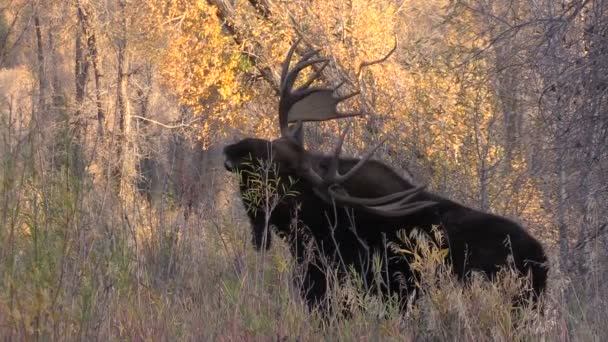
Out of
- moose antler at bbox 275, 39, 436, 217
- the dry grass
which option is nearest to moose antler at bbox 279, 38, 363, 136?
moose antler at bbox 275, 39, 436, 217

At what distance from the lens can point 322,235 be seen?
25.5ft

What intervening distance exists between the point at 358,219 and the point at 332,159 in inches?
22.5

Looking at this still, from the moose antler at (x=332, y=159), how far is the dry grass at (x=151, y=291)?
142 centimetres

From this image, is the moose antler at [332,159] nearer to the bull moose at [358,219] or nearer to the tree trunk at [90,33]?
the bull moose at [358,219]

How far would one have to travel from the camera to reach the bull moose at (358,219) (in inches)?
278

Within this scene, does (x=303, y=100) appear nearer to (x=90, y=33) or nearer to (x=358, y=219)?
(x=358, y=219)

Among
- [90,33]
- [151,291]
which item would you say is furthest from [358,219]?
[90,33]

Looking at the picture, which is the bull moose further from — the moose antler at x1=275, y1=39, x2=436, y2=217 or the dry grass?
the dry grass

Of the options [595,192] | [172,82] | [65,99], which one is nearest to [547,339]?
[595,192]

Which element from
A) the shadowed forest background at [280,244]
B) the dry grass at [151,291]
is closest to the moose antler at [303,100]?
the shadowed forest background at [280,244]

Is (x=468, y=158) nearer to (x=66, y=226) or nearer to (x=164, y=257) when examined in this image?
(x=164, y=257)

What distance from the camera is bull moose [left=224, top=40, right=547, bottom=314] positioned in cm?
706

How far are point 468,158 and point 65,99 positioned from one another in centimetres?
814

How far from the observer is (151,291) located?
216 inches
